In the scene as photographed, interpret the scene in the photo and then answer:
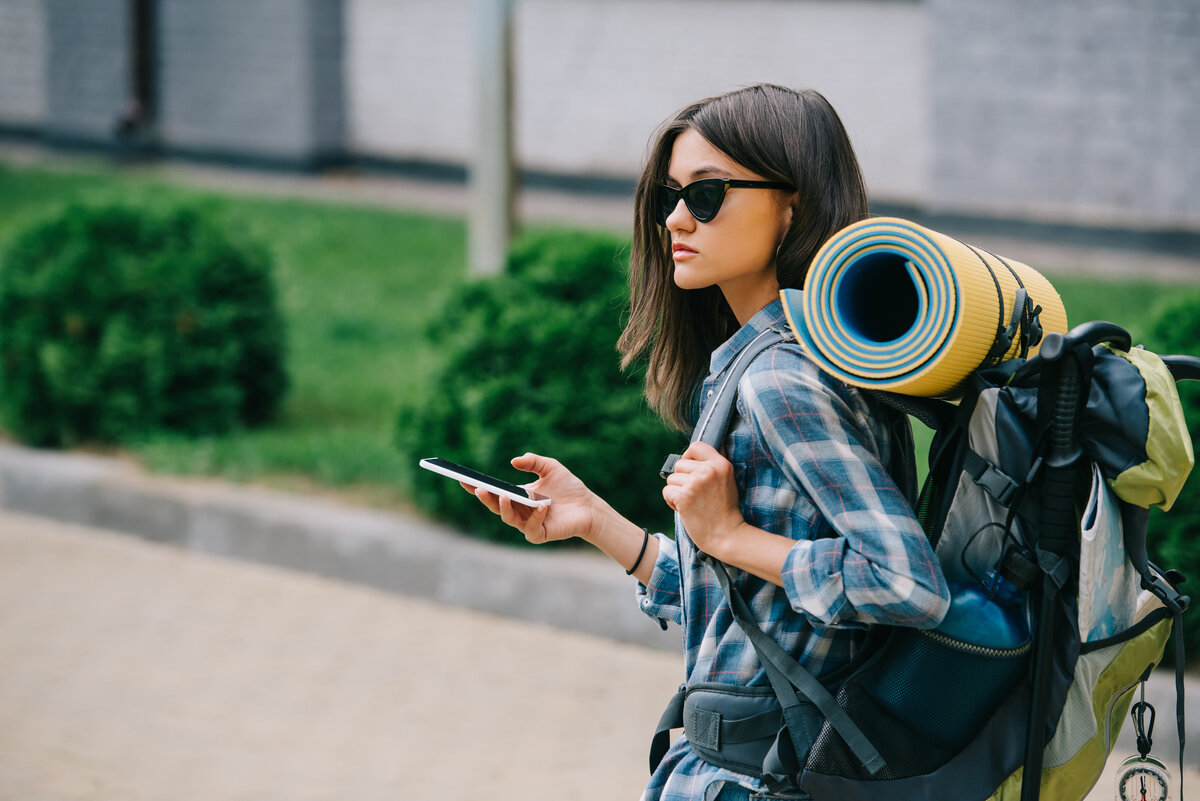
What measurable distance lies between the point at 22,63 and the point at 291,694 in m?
15.4

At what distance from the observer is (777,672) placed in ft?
7.01

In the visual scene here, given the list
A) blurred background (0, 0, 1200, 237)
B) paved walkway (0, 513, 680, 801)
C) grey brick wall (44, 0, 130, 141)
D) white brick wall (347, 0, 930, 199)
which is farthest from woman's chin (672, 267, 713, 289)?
grey brick wall (44, 0, 130, 141)

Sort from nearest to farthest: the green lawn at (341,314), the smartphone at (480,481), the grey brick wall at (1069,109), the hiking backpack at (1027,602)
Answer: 1. the hiking backpack at (1027,602)
2. the smartphone at (480,481)
3. the green lawn at (341,314)
4. the grey brick wall at (1069,109)

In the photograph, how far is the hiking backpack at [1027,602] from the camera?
193 centimetres

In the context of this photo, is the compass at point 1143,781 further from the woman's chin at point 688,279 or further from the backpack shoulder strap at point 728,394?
the woman's chin at point 688,279

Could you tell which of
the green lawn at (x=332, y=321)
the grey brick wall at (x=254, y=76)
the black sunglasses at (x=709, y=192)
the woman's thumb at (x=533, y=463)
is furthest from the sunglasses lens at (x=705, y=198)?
the grey brick wall at (x=254, y=76)

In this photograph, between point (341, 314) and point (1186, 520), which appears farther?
point (341, 314)

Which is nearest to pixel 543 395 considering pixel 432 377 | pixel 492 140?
pixel 432 377

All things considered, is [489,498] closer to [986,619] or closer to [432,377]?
[986,619]

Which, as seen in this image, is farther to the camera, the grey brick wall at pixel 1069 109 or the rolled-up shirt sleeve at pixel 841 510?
the grey brick wall at pixel 1069 109

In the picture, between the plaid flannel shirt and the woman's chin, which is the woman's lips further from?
the plaid flannel shirt

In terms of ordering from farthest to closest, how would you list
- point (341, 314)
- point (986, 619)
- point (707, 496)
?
point (341, 314) < point (707, 496) < point (986, 619)

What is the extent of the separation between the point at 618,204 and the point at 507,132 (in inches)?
284

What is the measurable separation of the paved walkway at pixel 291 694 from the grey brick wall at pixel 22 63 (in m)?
13.3
